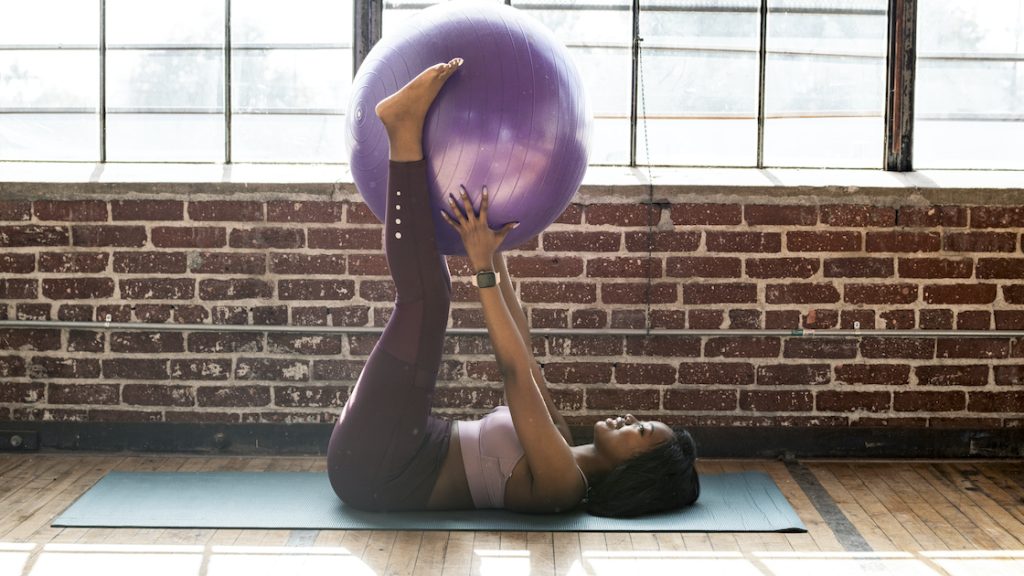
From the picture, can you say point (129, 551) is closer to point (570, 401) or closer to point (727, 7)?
point (570, 401)

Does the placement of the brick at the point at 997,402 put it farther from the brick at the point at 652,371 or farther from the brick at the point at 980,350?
the brick at the point at 652,371

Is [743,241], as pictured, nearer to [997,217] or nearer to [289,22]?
[997,217]

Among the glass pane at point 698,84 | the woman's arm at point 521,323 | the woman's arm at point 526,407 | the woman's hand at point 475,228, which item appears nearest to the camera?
the woman's hand at point 475,228

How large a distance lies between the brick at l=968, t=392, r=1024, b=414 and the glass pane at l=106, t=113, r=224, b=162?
2789 millimetres

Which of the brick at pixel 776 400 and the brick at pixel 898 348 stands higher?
the brick at pixel 898 348

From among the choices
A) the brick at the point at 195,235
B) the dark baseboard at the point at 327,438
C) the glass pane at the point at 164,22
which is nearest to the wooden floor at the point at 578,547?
the dark baseboard at the point at 327,438

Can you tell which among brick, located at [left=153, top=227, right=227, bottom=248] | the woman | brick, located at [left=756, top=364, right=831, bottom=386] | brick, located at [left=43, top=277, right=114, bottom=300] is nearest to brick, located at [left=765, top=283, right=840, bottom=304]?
brick, located at [left=756, top=364, right=831, bottom=386]

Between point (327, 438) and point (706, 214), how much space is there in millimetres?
1503

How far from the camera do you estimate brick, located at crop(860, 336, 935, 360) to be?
3852mm

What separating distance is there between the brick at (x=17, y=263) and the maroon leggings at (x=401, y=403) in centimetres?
147

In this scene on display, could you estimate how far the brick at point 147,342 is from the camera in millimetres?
3861

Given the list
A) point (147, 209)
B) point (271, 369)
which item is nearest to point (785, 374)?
point (271, 369)

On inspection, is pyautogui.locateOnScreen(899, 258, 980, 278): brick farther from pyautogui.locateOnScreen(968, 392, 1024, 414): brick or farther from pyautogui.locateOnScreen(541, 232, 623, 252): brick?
pyautogui.locateOnScreen(541, 232, 623, 252): brick

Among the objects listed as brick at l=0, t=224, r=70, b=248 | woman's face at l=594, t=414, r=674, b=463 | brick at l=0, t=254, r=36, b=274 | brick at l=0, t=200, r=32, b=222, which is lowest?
woman's face at l=594, t=414, r=674, b=463
